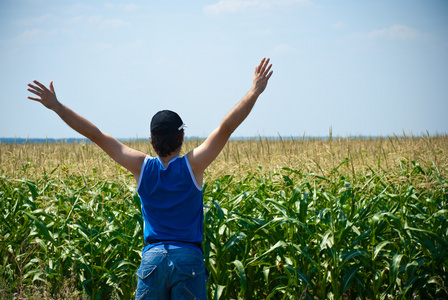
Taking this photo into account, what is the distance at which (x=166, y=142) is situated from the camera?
9.43ft

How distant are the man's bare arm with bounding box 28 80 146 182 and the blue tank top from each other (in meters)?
0.16

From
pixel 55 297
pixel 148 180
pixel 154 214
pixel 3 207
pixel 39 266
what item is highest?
pixel 148 180

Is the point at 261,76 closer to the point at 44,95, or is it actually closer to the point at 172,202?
the point at 172,202

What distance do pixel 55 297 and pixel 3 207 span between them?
2096 millimetres

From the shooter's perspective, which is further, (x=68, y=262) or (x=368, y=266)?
(x=68, y=262)

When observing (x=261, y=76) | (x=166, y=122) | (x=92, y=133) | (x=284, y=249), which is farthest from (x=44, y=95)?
(x=284, y=249)

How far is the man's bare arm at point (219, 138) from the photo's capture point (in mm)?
2816

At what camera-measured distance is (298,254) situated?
14.8 ft

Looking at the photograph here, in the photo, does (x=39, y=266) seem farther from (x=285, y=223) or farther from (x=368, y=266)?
(x=368, y=266)

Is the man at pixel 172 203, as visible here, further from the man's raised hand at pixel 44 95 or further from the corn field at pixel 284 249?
the corn field at pixel 284 249

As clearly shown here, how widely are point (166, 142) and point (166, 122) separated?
0.48 ft

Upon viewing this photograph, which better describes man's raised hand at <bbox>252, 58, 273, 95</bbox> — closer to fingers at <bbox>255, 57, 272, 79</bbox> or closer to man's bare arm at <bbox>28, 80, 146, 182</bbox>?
fingers at <bbox>255, 57, 272, 79</bbox>

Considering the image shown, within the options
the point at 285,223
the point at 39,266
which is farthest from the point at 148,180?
the point at 39,266

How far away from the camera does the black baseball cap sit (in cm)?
287
